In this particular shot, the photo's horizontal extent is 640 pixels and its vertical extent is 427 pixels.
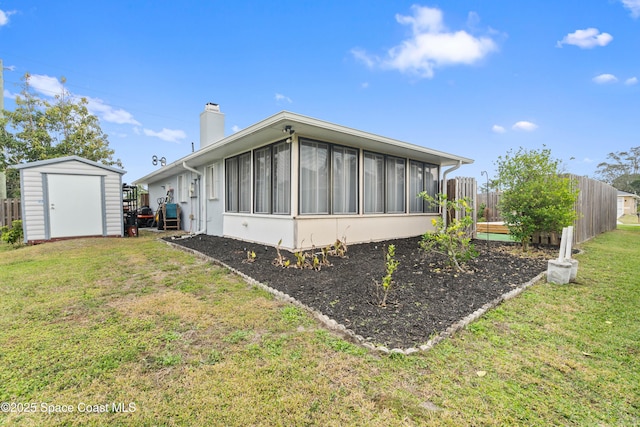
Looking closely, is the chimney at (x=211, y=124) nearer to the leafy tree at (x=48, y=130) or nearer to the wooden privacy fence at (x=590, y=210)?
the wooden privacy fence at (x=590, y=210)

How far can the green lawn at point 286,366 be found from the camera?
1.67 metres

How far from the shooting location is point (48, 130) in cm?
1658

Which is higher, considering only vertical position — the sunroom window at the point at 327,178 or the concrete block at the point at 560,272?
the sunroom window at the point at 327,178

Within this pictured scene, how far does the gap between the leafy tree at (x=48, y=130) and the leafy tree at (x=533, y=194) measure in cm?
2088

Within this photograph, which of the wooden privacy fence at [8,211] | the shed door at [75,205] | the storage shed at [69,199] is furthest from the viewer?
the wooden privacy fence at [8,211]

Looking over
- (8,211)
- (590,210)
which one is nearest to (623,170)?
(590,210)

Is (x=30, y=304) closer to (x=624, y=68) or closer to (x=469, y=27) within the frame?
(x=469, y=27)

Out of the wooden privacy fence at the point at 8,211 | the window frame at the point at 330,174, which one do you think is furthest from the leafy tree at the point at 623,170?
the wooden privacy fence at the point at 8,211

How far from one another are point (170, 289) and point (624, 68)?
15999mm

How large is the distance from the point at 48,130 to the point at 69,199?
37.8 ft

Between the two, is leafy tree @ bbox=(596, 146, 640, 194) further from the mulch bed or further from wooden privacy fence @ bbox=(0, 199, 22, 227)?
wooden privacy fence @ bbox=(0, 199, 22, 227)

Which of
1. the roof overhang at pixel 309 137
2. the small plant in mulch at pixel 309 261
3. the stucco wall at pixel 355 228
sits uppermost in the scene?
the roof overhang at pixel 309 137

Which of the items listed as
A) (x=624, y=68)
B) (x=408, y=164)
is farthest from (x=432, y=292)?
(x=624, y=68)

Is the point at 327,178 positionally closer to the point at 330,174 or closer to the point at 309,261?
the point at 330,174
